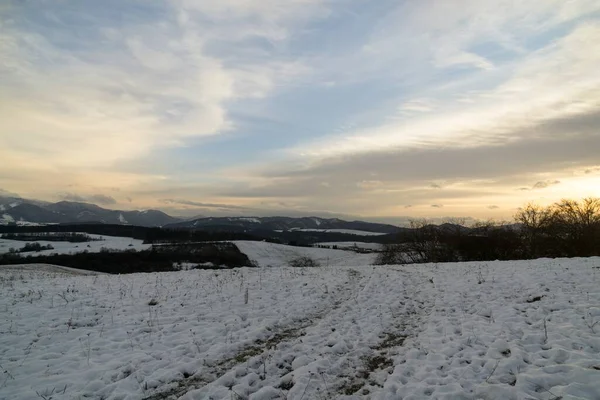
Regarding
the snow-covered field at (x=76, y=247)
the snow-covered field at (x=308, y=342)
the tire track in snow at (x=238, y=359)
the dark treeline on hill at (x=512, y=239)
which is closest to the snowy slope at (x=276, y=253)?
the snow-covered field at (x=76, y=247)

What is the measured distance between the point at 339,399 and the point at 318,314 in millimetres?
6290

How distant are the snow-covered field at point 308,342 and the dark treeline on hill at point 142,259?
266ft

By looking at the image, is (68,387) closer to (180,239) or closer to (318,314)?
(318,314)

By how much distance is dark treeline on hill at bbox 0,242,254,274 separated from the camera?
9781 cm

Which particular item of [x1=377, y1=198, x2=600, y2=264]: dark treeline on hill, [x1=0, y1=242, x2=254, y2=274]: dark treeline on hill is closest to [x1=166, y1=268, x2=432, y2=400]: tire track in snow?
[x1=377, y1=198, x2=600, y2=264]: dark treeline on hill

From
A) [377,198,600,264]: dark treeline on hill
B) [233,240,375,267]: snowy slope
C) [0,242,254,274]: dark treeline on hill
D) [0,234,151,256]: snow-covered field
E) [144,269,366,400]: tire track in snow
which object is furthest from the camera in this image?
[0,234,151,256]: snow-covered field

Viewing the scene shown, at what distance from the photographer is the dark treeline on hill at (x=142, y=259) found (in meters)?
97.8

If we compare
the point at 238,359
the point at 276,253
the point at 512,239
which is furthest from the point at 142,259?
the point at 238,359

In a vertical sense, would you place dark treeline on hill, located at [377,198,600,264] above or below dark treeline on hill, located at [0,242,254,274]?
above

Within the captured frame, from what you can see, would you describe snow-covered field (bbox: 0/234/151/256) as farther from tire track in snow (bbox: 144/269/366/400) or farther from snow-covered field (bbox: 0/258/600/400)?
tire track in snow (bbox: 144/269/366/400)

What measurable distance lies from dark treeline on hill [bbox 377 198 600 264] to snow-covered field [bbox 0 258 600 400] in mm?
36914

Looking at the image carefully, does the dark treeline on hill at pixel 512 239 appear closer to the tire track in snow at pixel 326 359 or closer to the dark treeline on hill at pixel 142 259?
the tire track in snow at pixel 326 359

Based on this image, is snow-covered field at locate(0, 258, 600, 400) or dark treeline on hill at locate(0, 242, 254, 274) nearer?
snow-covered field at locate(0, 258, 600, 400)

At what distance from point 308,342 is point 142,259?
117 m
